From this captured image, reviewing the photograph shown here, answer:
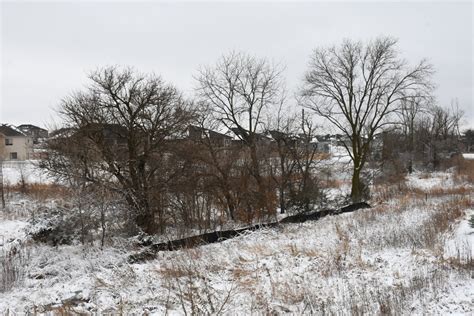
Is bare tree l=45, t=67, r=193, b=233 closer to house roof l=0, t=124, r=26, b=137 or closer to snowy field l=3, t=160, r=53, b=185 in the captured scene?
snowy field l=3, t=160, r=53, b=185

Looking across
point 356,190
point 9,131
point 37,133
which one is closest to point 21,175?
point 37,133

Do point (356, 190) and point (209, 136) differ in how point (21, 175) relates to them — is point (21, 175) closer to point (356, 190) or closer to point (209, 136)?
point (209, 136)

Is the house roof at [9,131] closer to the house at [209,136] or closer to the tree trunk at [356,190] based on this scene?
the house at [209,136]

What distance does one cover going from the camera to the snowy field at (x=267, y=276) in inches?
192

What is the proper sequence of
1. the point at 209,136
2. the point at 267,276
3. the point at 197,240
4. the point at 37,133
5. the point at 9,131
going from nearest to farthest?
1. the point at 267,276
2. the point at 197,240
3. the point at 209,136
4. the point at 37,133
5. the point at 9,131

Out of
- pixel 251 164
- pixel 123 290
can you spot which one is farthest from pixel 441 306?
pixel 251 164


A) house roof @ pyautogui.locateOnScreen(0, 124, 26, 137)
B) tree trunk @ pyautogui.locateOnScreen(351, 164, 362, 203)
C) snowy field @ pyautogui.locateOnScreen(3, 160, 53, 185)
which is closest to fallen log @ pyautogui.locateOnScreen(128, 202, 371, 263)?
tree trunk @ pyautogui.locateOnScreen(351, 164, 362, 203)

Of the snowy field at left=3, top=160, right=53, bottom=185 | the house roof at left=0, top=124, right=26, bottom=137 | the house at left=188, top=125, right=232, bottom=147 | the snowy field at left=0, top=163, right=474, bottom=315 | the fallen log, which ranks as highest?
the house roof at left=0, top=124, right=26, bottom=137

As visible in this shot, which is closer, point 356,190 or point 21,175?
point 356,190

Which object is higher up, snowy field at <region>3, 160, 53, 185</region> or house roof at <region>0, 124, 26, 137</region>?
house roof at <region>0, 124, 26, 137</region>

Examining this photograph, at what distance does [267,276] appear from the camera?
6.41m

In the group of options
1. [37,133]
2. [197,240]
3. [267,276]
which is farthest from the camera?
[37,133]

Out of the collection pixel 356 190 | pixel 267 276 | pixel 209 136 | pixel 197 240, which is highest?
pixel 209 136

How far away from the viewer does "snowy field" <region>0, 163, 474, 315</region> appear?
4.88m
